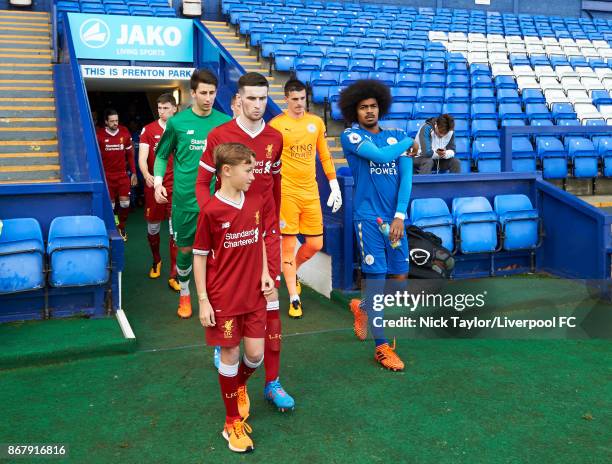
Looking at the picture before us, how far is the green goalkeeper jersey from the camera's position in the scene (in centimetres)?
528

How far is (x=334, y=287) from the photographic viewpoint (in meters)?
6.05

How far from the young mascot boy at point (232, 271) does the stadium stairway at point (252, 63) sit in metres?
5.90

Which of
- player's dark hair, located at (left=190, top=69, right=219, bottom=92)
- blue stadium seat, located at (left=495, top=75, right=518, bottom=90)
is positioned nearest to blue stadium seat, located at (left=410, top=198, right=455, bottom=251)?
player's dark hair, located at (left=190, top=69, right=219, bottom=92)

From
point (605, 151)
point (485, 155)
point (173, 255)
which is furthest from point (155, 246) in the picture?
point (605, 151)

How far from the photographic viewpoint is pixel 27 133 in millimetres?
8422

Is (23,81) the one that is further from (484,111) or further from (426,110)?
(484,111)

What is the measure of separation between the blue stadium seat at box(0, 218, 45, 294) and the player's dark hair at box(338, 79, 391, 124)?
8.56 ft

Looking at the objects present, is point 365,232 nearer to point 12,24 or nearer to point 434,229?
point 434,229

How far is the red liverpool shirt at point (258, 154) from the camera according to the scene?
372cm

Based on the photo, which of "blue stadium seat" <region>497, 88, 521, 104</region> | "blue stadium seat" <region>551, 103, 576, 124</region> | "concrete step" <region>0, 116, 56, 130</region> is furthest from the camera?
"blue stadium seat" <region>497, 88, 521, 104</region>

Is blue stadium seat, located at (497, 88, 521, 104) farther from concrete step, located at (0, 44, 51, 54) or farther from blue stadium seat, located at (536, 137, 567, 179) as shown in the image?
concrete step, located at (0, 44, 51, 54)

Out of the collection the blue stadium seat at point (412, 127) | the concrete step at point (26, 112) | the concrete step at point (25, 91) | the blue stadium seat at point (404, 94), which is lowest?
the blue stadium seat at point (412, 127)

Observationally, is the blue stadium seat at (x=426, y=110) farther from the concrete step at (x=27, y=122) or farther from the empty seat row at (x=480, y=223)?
the concrete step at (x=27, y=122)

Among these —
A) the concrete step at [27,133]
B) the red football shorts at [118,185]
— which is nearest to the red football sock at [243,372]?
the concrete step at [27,133]
